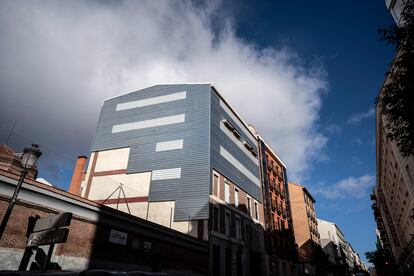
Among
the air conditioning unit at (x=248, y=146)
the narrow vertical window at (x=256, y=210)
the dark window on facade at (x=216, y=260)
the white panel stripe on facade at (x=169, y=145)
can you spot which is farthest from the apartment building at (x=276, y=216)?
the white panel stripe on facade at (x=169, y=145)

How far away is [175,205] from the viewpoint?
24.7 meters

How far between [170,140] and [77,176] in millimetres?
11165

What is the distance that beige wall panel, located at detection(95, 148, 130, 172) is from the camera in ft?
93.5

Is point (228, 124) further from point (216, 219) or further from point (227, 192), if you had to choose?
point (216, 219)

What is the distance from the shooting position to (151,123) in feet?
96.5

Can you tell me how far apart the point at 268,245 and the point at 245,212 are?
592 cm

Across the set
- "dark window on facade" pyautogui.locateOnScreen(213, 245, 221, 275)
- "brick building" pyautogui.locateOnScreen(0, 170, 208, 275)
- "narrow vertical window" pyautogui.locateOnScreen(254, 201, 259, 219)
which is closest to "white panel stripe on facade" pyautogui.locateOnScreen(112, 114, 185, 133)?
"dark window on facade" pyautogui.locateOnScreen(213, 245, 221, 275)

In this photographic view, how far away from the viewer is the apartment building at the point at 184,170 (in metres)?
24.3

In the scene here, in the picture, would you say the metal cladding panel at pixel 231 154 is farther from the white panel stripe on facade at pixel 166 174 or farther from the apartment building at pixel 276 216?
the white panel stripe on facade at pixel 166 174

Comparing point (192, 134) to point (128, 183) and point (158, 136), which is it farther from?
point (128, 183)

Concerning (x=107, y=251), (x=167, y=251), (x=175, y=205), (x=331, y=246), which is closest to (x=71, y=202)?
(x=107, y=251)

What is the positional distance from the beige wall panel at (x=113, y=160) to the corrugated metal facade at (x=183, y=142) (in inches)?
25.8

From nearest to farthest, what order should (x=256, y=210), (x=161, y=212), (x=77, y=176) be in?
(x=161, y=212), (x=77, y=176), (x=256, y=210)

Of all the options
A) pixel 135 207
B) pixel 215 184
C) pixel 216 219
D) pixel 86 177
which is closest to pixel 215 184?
pixel 215 184
